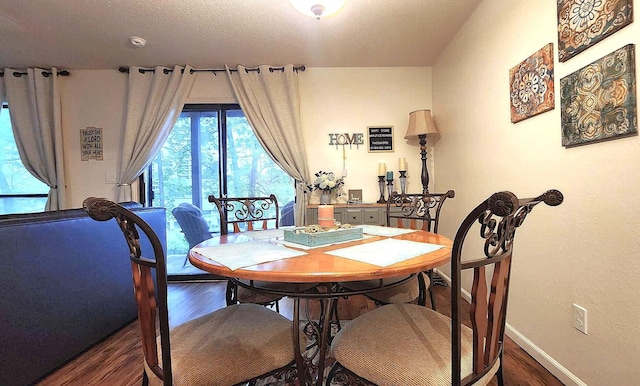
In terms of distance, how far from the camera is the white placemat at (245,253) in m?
0.96

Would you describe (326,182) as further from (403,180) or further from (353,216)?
(403,180)

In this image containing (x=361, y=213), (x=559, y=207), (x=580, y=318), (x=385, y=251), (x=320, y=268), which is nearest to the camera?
(x=320, y=268)

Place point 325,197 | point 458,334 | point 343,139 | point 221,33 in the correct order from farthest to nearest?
point 343,139 → point 325,197 → point 221,33 → point 458,334

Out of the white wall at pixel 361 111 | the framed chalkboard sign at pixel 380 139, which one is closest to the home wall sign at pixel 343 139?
the white wall at pixel 361 111

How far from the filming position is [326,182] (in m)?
2.96

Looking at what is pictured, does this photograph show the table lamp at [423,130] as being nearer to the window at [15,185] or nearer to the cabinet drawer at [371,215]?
the cabinet drawer at [371,215]

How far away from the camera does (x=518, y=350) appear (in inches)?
68.6

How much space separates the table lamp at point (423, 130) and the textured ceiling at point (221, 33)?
63 centimetres

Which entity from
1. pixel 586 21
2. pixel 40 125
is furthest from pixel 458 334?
pixel 40 125

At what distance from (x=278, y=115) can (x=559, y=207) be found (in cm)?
257

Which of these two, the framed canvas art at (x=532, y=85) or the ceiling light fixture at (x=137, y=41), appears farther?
the ceiling light fixture at (x=137, y=41)

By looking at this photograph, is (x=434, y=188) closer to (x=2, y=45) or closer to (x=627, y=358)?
(x=627, y=358)

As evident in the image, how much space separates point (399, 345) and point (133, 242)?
2.79ft

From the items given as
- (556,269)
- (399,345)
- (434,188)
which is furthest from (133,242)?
(434,188)
